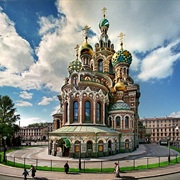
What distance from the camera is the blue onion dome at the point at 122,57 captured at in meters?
46.7

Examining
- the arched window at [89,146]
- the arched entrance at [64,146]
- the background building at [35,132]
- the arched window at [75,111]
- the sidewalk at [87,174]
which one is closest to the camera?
the sidewalk at [87,174]

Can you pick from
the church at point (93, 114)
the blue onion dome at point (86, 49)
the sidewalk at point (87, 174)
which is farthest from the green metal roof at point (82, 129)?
the blue onion dome at point (86, 49)

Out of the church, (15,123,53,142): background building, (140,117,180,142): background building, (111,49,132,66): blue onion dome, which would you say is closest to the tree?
the church

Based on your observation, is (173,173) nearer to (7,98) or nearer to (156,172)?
(156,172)

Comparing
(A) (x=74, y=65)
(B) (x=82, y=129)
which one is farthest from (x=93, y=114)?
(A) (x=74, y=65)

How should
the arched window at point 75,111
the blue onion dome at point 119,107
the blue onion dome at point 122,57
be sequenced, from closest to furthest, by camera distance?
the arched window at point 75,111 < the blue onion dome at point 119,107 < the blue onion dome at point 122,57

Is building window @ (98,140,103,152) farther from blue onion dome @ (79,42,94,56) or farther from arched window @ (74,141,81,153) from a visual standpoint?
blue onion dome @ (79,42,94,56)

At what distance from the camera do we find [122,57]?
46.8 m

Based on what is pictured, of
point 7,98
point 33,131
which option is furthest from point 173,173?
point 33,131

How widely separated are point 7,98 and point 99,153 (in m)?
30.1

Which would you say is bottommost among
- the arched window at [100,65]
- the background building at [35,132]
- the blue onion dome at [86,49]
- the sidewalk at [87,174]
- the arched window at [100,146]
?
the background building at [35,132]

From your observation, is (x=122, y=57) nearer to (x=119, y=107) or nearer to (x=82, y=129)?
(x=119, y=107)

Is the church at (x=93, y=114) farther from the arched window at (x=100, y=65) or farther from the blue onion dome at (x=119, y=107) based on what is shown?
the arched window at (x=100, y=65)

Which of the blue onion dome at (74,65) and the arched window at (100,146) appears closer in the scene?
the arched window at (100,146)
